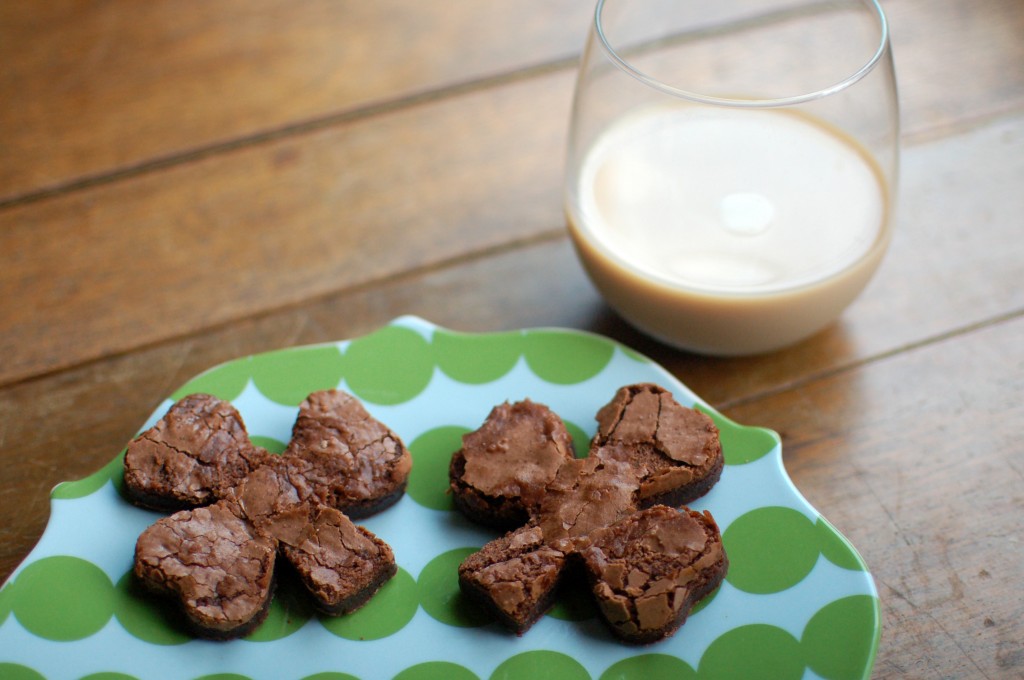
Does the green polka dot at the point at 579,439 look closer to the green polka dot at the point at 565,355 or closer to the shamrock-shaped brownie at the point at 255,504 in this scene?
the green polka dot at the point at 565,355

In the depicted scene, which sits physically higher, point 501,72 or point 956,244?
point 501,72

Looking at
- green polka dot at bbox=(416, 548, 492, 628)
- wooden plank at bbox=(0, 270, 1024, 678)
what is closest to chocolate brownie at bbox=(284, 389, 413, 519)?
green polka dot at bbox=(416, 548, 492, 628)

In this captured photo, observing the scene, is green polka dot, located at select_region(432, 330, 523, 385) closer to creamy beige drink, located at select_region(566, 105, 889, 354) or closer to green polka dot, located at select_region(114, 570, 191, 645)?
creamy beige drink, located at select_region(566, 105, 889, 354)

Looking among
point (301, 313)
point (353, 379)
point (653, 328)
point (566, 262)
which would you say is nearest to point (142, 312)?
point (301, 313)

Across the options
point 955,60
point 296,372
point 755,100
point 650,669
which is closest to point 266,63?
point 296,372

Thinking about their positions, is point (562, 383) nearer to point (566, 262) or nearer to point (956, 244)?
point (566, 262)

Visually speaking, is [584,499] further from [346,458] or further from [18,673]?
[18,673]
